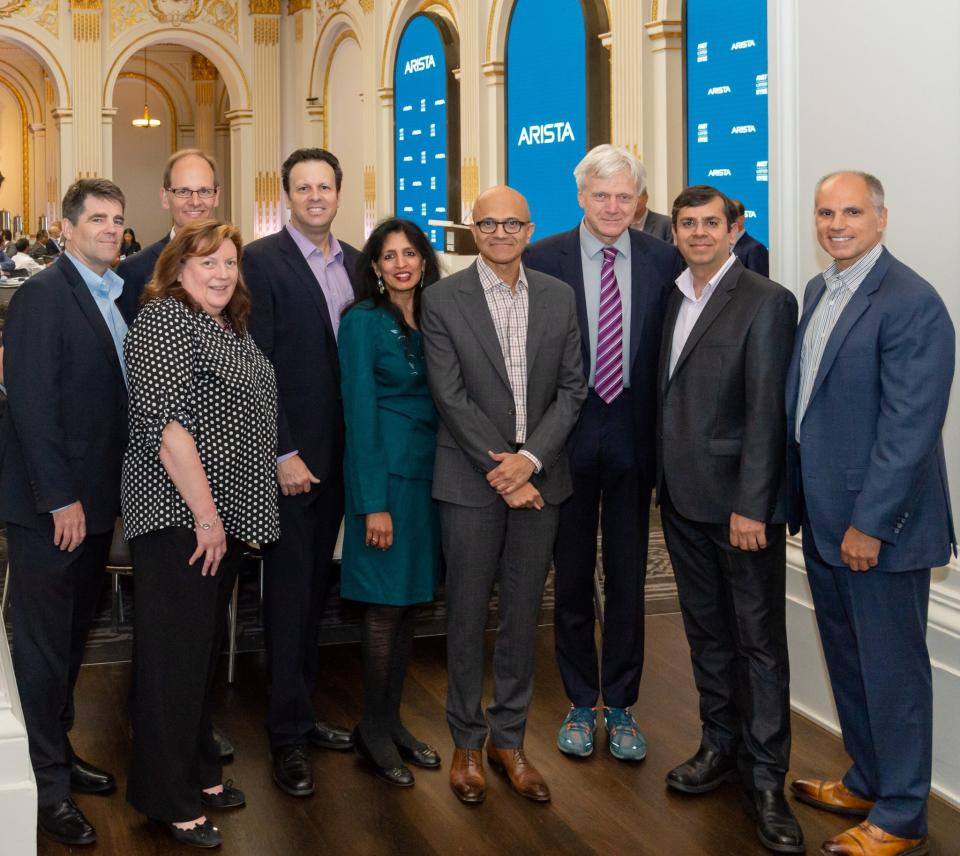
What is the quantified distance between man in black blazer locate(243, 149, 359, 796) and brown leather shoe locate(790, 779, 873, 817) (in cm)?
143

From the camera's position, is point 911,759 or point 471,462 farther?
point 471,462

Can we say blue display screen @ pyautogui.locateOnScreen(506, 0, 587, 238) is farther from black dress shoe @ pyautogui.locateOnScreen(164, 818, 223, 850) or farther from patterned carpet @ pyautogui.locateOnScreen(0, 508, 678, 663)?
black dress shoe @ pyautogui.locateOnScreen(164, 818, 223, 850)

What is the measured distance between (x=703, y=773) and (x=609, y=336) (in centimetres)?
134

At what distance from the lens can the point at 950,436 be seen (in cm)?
364

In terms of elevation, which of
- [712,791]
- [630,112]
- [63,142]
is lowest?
[712,791]

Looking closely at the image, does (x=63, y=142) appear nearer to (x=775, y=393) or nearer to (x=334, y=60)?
(x=334, y=60)

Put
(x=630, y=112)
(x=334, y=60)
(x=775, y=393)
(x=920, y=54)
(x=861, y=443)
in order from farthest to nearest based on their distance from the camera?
(x=334, y=60) < (x=630, y=112) < (x=920, y=54) < (x=775, y=393) < (x=861, y=443)

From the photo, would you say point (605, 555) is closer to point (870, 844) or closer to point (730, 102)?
point (870, 844)

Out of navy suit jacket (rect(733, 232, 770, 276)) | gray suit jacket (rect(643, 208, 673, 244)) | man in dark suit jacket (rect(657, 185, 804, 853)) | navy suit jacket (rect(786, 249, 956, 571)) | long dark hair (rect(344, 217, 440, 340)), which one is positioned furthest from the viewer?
navy suit jacket (rect(733, 232, 770, 276))

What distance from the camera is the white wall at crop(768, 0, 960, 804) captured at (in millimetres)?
3586

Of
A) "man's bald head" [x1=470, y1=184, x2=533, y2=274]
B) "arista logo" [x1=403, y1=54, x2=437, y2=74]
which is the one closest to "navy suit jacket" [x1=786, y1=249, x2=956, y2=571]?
"man's bald head" [x1=470, y1=184, x2=533, y2=274]

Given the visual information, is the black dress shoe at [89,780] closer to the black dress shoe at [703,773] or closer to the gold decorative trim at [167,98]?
the black dress shoe at [703,773]

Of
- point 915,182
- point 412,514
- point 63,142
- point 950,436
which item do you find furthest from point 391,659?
point 63,142

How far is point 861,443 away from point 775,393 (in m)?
0.31
